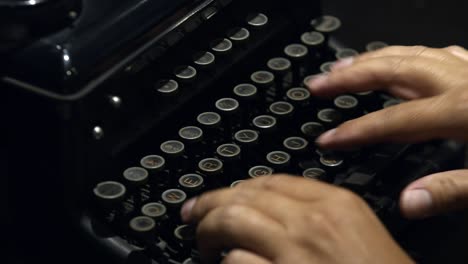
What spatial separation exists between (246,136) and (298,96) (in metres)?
0.17

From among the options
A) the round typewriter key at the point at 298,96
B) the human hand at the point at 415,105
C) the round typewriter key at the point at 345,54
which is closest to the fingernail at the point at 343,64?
the human hand at the point at 415,105

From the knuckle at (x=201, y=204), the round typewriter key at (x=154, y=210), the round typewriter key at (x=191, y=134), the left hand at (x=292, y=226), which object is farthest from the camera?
the round typewriter key at (x=191, y=134)

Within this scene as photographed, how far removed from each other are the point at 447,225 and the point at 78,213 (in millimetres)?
869

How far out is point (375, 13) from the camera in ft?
7.47

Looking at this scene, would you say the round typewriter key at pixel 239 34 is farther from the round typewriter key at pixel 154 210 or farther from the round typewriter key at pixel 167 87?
the round typewriter key at pixel 154 210

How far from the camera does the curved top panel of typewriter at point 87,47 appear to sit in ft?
4.39

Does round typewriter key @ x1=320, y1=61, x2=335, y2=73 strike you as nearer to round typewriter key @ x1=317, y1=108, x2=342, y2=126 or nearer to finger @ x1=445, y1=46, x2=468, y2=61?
round typewriter key @ x1=317, y1=108, x2=342, y2=126

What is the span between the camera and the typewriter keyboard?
146 cm

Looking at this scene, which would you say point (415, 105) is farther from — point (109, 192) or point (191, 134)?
point (109, 192)

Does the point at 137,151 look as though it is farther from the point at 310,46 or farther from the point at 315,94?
the point at 310,46

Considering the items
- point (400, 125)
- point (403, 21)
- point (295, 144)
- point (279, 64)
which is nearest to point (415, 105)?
point (400, 125)

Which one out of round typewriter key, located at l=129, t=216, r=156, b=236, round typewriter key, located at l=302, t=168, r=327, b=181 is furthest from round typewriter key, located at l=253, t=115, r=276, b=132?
round typewriter key, located at l=129, t=216, r=156, b=236

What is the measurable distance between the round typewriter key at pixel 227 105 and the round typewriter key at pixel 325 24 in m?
0.33

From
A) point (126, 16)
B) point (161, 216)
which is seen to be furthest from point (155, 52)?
point (161, 216)
